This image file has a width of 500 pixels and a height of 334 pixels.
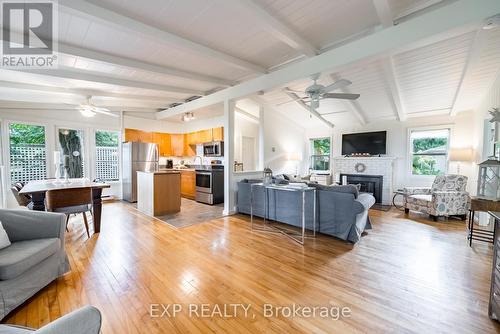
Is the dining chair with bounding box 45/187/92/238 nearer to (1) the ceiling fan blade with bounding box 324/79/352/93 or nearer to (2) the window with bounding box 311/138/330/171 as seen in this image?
(1) the ceiling fan blade with bounding box 324/79/352/93

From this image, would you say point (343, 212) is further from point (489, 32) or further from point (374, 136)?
point (374, 136)

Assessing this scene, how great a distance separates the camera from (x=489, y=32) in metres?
2.75

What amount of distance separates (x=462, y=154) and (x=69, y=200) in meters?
7.57

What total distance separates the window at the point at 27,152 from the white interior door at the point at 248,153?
510 centimetres

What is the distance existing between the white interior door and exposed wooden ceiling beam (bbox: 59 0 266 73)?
3.68 m

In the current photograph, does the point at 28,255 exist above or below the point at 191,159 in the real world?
below

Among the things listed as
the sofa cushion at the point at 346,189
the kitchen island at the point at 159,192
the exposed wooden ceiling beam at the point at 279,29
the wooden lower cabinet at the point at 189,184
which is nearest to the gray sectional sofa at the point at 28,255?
the kitchen island at the point at 159,192

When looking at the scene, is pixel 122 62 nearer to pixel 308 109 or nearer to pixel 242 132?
pixel 242 132

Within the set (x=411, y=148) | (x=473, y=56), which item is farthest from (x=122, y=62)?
(x=411, y=148)

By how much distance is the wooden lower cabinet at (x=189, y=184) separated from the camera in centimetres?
642

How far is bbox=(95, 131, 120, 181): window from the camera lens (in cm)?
593

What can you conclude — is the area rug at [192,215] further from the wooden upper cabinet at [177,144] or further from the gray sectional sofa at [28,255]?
the wooden upper cabinet at [177,144]

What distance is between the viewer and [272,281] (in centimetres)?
216

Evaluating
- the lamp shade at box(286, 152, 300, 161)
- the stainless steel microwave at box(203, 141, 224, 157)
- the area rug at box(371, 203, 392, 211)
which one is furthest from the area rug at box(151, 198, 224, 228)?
the area rug at box(371, 203, 392, 211)
